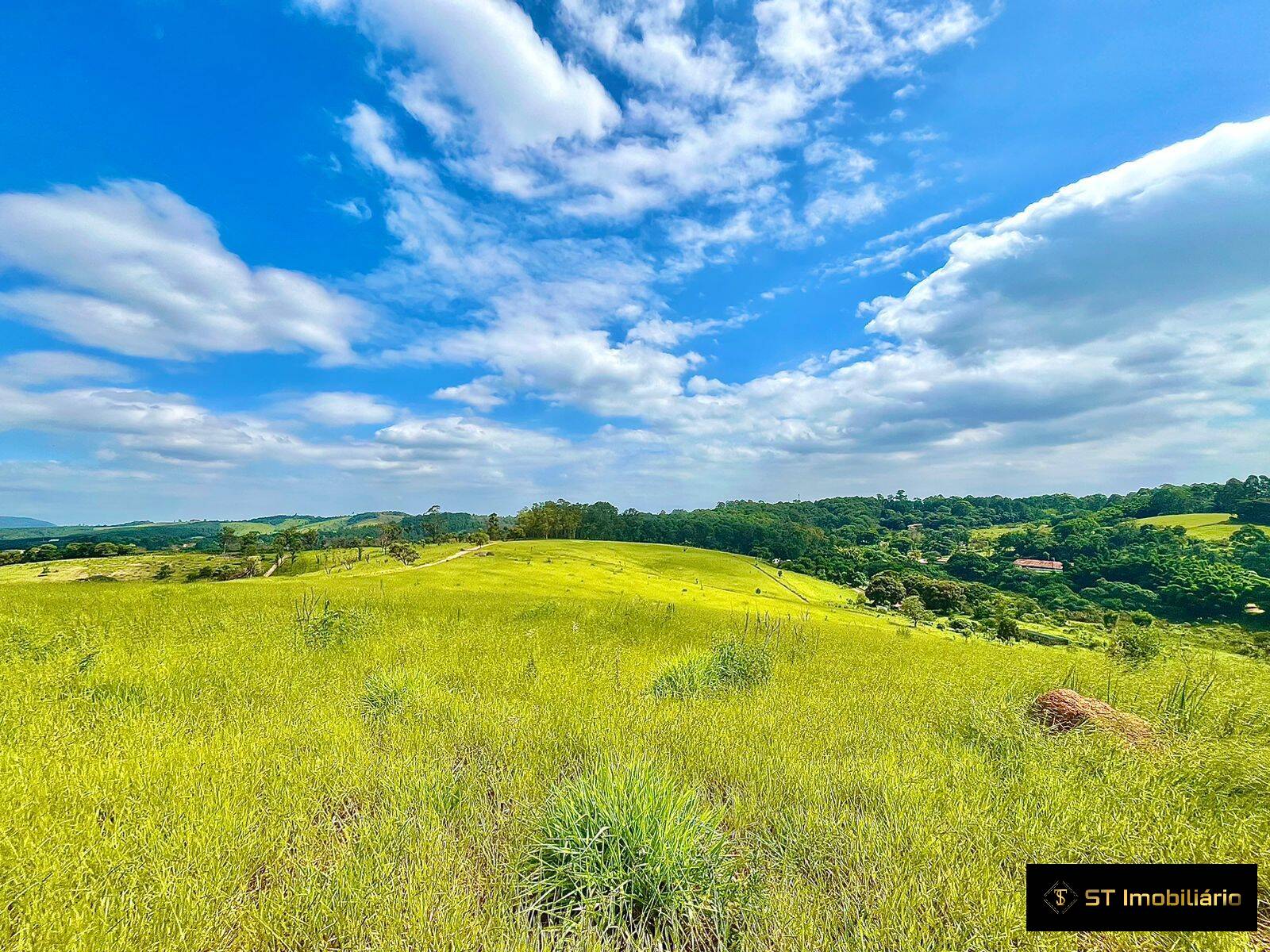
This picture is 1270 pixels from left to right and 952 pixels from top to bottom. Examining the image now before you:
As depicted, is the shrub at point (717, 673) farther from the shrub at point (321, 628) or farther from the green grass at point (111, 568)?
the green grass at point (111, 568)

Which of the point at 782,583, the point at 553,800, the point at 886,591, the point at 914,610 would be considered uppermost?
the point at 553,800

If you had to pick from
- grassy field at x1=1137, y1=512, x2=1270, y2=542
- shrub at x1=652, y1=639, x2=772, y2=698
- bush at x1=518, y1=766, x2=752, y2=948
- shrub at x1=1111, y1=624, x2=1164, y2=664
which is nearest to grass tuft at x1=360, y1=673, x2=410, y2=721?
bush at x1=518, y1=766, x2=752, y2=948

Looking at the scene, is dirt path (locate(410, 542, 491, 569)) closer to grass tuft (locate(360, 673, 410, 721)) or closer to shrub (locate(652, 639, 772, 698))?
shrub (locate(652, 639, 772, 698))

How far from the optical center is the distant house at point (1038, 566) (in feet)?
316

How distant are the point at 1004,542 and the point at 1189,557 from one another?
45.7 meters

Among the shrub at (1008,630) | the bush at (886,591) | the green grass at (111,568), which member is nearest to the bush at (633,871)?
the shrub at (1008,630)

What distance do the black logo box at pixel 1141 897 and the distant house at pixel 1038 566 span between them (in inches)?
4651

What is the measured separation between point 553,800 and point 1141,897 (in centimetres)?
446

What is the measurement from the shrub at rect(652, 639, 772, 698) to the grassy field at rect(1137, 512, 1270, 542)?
13183 centimetres

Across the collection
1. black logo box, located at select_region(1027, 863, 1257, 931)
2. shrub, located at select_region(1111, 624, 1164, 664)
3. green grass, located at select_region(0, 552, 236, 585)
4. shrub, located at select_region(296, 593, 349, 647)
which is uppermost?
shrub, located at select_region(296, 593, 349, 647)

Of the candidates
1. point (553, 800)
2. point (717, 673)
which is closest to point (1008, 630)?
point (717, 673)

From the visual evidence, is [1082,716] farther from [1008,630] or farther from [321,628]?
[1008,630]

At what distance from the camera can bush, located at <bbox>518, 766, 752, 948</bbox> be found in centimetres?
305

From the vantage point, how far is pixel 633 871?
321 centimetres
